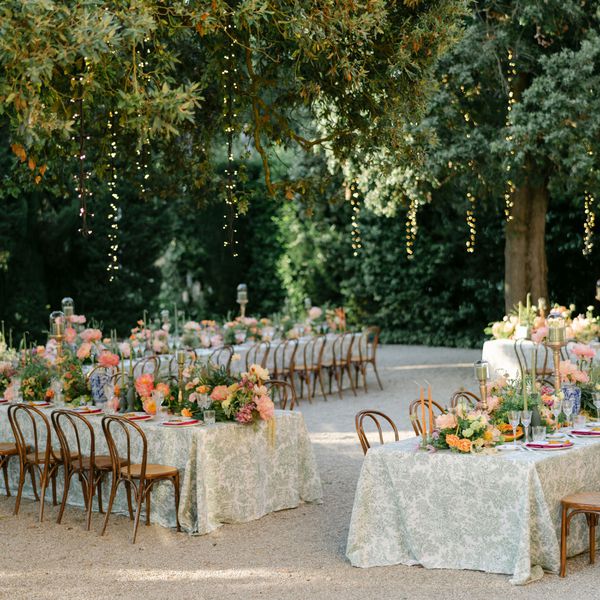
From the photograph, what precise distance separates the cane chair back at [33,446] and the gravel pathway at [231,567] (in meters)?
0.24

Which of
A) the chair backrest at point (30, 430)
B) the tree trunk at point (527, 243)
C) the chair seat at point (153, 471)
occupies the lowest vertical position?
the chair seat at point (153, 471)

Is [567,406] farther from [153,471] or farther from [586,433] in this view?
[153,471]

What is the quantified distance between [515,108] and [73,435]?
7231 mm

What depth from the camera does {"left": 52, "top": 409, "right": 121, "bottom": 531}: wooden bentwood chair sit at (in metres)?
7.16

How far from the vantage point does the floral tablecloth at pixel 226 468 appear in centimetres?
697

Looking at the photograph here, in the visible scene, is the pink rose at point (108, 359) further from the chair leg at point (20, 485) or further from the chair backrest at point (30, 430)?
the chair leg at point (20, 485)

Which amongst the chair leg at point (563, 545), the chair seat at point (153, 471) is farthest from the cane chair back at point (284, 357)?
the chair leg at point (563, 545)

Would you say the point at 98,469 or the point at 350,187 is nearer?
the point at 98,469

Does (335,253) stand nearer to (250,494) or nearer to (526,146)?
(526,146)

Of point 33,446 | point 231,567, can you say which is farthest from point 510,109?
point 231,567

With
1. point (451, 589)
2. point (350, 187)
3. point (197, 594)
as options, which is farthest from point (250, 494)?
point (350, 187)

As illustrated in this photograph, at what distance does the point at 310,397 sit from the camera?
44.5 ft

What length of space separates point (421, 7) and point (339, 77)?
82 centimetres

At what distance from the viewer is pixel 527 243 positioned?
15031 mm
